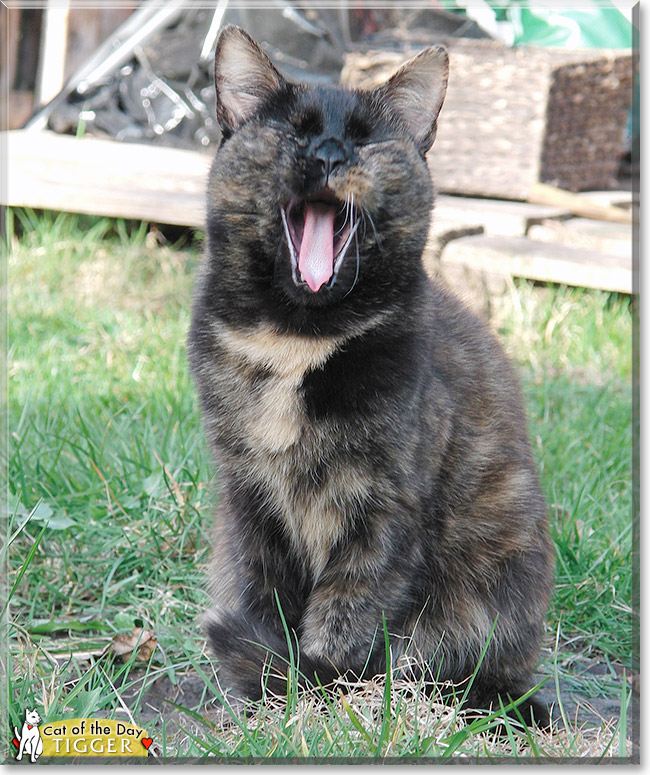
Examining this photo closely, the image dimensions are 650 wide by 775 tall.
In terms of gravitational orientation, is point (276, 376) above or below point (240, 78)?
below

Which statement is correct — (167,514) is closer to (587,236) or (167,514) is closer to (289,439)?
(289,439)

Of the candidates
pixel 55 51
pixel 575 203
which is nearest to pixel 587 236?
Result: pixel 575 203

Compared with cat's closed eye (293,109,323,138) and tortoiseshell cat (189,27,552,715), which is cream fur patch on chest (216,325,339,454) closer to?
tortoiseshell cat (189,27,552,715)

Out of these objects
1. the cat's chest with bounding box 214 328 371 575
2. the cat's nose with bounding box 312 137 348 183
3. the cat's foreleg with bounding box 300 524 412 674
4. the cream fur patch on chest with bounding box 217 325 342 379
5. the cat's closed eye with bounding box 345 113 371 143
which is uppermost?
the cat's closed eye with bounding box 345 113 371 143

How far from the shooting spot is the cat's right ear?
5.74 feet

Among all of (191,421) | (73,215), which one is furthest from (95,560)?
(73,215)

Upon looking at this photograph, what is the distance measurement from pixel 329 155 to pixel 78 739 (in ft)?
3.81

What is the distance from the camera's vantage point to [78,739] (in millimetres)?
1584

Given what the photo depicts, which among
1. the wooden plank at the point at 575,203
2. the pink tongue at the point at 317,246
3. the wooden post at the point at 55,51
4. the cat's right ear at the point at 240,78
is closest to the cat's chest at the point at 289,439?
the pink tongue at the point at 317,246

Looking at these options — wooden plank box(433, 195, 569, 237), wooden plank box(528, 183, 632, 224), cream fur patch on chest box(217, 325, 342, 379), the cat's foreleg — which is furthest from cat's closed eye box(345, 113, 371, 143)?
wooden plank box(528, 183, 632, 224)

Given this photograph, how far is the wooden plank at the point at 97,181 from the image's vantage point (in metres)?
4.32

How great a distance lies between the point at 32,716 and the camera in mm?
1604

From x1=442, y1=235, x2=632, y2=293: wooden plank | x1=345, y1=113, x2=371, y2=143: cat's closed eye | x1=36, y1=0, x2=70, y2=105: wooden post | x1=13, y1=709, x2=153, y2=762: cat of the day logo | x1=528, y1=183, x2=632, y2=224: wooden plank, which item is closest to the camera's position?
x1=13, y1=709, x2=153, y2=762: cat of the day logo

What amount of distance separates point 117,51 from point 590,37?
104 inches
